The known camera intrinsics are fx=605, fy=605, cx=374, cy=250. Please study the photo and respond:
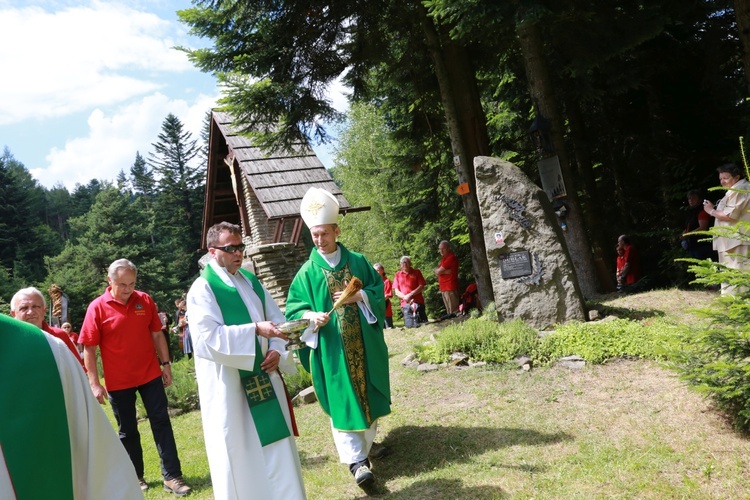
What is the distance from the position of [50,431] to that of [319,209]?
3.29m

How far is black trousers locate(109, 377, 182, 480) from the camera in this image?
544cm

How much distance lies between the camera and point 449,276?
1285 cm

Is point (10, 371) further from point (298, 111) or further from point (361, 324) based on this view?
point (298, 111)

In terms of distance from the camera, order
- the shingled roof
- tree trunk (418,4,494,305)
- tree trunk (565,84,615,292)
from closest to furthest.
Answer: tree trunk (418,4,494,305) < tree trunk (565,84,615,292) < the shingled roof

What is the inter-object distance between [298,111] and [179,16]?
258 cm

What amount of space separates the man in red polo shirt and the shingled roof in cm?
650

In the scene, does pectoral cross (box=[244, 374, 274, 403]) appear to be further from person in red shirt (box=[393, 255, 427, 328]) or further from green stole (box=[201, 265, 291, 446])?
person in red shirt (box=[393, 255, 427, 328])

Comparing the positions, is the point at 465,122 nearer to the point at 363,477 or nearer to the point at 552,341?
the point at 552,341

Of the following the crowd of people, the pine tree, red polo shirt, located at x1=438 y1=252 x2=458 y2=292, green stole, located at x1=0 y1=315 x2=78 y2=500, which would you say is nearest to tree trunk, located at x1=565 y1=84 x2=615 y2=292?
red polo shirt, located at x1=438 y1=252 x2=458 y2=292

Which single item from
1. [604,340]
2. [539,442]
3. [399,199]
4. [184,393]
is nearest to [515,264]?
[604,340]

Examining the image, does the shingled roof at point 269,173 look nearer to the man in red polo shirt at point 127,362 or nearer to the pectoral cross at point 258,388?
the man in red polo shirt at point 127,362

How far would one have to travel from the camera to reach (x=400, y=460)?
520 centimetres

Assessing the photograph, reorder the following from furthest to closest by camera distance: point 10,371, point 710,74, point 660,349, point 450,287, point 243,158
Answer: point 243,158 → point 450,287 → point 710,74 → point 660,349 → point 10,371

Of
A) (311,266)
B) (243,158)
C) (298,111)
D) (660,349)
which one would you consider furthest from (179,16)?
(660,349)
